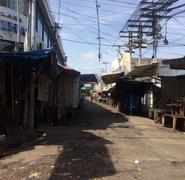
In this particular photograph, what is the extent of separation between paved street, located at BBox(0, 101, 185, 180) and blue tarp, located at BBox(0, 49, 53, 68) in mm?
2619

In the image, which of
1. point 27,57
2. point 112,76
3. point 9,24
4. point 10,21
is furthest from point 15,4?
point 112,76

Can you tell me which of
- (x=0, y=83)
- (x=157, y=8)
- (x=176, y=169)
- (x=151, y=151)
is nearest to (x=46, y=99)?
(x=0, y=83)

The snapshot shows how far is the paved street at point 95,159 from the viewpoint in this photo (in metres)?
10.2

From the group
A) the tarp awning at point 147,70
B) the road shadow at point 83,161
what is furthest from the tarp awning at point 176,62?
the road shadow at point 83,161

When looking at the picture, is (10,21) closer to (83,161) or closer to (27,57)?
(27,57)

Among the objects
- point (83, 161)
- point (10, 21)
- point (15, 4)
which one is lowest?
point (83, 161)

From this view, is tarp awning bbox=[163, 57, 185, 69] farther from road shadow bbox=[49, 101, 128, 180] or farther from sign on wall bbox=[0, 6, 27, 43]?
sign on wall bbox=[0, 6, 27, 43]

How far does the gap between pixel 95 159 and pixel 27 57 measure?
18.2 ft

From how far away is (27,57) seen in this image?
628 inches

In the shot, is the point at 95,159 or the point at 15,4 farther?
the point at 15,4

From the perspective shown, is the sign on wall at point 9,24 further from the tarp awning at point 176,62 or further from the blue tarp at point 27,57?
the blue tarp at point 27,57

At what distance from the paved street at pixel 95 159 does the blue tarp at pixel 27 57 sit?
103 inches

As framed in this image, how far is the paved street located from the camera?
10.2 metres

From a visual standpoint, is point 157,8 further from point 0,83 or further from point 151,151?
point 151,151
